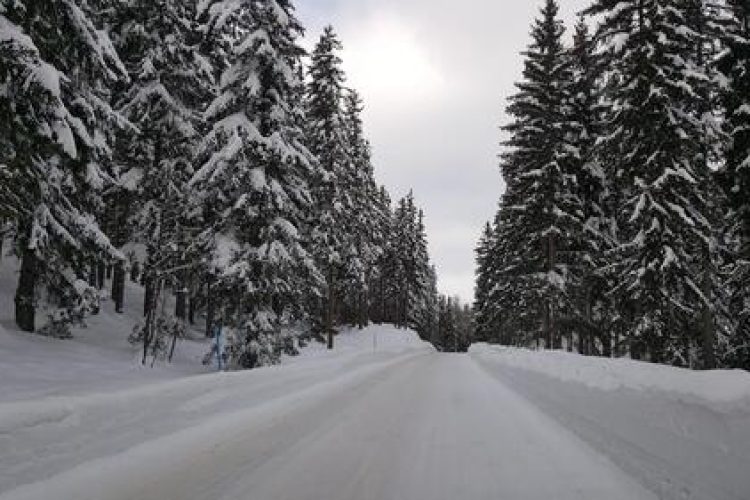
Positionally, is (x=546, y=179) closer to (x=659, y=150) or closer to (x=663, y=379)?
(x=659, y=150)

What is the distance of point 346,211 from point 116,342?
2123 cm

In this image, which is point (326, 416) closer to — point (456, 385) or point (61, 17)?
point (456, 385)

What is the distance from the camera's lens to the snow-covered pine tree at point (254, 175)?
20375 millimetres

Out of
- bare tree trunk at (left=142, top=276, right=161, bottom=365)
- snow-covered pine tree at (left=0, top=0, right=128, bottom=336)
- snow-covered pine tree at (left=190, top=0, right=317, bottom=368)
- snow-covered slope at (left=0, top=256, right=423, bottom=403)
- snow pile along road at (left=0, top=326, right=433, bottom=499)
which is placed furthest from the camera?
snow-covered pine tree at (left=190, top=0, right=317, bottom=368)

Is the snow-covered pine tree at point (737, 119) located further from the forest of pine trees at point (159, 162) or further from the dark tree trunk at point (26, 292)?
the dark tree trunk at point (26, 292)

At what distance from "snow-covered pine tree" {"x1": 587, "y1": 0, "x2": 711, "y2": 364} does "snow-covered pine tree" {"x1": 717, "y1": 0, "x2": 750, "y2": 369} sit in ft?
2.90

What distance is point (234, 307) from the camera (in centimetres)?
2095

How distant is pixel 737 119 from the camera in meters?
20.8

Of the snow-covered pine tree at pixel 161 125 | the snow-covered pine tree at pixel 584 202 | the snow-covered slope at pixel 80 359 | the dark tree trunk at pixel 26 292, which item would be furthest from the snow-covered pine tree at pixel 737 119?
the dark tree trunk at pixel 26 292

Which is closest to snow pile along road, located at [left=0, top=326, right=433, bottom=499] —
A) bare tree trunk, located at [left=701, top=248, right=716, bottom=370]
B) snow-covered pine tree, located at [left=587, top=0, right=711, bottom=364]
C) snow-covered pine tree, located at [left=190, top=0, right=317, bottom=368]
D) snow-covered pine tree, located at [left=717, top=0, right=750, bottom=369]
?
snow-covered pine tree, located at [left=190, top=0, right=317, bottom=368]

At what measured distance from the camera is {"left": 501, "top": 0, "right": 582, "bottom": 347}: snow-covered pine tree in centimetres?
2916

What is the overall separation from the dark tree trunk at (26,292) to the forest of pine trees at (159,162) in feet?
0.12

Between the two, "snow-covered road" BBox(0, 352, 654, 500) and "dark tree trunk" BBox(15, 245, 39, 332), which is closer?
"snow-covered road" BBox(0, 352, 654, 500)

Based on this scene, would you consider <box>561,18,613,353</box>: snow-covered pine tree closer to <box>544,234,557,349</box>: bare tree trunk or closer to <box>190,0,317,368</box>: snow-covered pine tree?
<box>544,234,557,349</box>: bare tree trunk
